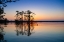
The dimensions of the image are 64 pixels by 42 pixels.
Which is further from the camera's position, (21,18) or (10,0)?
(21,18)

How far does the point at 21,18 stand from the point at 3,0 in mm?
48445

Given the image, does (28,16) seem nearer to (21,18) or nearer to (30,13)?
(30,13)

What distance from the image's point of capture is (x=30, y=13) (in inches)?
2073

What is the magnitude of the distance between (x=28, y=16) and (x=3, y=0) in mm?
44009

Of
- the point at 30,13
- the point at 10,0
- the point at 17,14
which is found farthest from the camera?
the point at 17,14

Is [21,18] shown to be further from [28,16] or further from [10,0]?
[10,0]

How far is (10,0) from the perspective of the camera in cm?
850

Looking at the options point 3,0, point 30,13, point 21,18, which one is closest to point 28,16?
point 30,13

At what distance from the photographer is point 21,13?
178 feet

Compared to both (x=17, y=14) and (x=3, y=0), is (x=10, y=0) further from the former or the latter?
(x=17, y=14)

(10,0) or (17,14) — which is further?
(17,14)

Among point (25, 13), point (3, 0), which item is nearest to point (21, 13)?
point (25, 13)

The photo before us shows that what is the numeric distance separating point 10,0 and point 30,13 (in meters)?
44.2

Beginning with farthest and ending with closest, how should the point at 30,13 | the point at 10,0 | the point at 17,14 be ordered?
1. the point at 17,14
2. the point at 30,13
3. the point at 10,0
